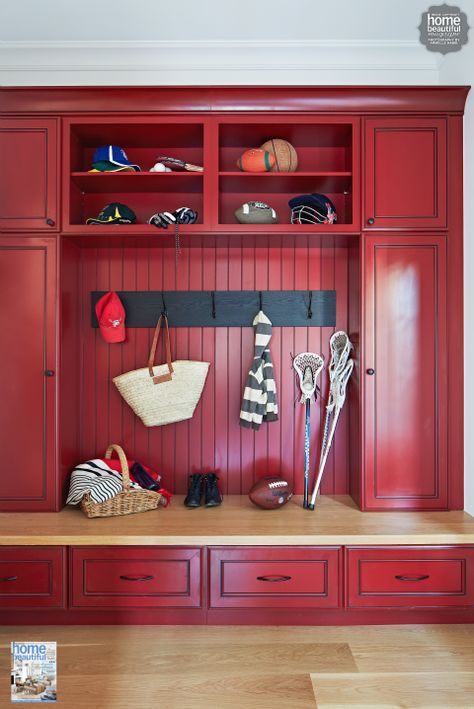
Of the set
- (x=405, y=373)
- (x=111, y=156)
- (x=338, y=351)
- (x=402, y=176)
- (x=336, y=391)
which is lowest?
(x=336, y=391)

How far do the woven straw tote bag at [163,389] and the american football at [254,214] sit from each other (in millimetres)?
795

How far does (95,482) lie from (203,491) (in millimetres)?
559

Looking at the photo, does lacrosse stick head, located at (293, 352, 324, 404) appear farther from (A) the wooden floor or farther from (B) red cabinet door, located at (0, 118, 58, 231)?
(B) red cabinet door, located at (0, 118, 58, 231)

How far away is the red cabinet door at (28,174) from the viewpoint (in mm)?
2428

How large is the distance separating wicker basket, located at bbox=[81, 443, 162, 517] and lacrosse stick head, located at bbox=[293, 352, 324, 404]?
0.95 metres

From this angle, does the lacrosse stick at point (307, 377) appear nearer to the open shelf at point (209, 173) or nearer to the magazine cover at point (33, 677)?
the open shelf at point (209, 173)

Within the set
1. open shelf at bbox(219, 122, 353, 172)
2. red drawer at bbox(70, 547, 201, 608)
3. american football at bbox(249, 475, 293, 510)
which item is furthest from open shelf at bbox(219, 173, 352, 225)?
red drawer at bbox(70, 547, 201, 608)

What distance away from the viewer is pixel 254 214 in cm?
245

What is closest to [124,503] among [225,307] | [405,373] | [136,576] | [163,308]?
[136,576]

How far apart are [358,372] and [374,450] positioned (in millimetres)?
402

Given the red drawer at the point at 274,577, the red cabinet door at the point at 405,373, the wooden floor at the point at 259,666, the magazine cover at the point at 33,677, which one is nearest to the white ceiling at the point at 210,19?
the red cabinet door at the point at 405,373

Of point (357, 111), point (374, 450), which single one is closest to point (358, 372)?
point (374, 450)

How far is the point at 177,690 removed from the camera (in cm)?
184

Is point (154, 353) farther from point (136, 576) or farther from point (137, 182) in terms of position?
point (136, 576)
